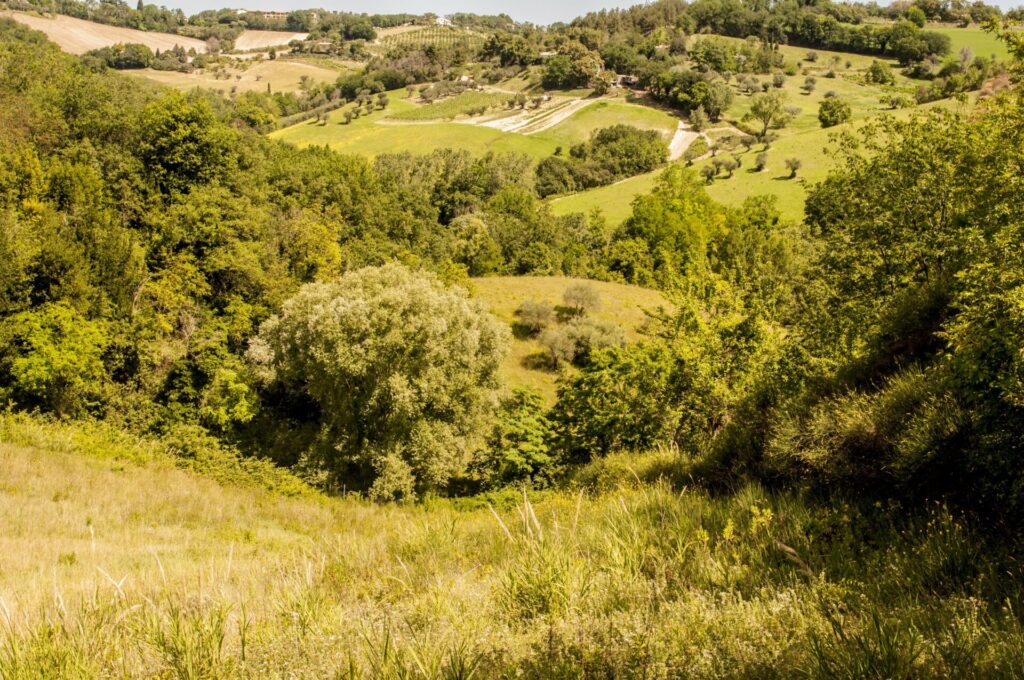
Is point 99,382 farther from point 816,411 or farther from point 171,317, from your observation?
point 816,411

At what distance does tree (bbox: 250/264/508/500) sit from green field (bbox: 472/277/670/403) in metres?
9.15

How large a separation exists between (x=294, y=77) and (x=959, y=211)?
186354 mm

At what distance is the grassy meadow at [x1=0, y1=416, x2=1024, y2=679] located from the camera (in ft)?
10.1

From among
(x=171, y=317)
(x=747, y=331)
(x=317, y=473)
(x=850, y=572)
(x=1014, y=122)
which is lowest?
(x=317, y=473)

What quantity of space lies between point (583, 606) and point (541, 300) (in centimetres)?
3672

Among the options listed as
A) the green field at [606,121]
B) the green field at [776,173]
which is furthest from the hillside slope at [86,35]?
the green field at [776,173]

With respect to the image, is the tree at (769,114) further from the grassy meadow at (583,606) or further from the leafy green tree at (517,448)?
the grassy meadow at (583,606)

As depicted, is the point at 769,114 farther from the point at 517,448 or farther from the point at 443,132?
the point at 517,448

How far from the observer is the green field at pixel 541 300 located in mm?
33719

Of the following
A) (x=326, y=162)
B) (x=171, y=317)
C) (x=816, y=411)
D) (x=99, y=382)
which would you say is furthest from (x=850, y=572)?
(x=326, y=162)

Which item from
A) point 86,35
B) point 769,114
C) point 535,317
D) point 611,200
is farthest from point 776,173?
point 86,35

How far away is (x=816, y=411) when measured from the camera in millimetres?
7254

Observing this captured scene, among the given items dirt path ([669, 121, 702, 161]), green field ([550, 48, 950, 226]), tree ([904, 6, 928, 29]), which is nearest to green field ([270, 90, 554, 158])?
dirt path ([669, 121, 702, 161])

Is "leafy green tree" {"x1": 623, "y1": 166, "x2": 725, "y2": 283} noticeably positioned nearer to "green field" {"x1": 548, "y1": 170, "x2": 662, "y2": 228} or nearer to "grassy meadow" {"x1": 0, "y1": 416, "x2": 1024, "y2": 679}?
"green field" {"x1": 548, "y1": 170, "x2": 662, "y2": 228}
